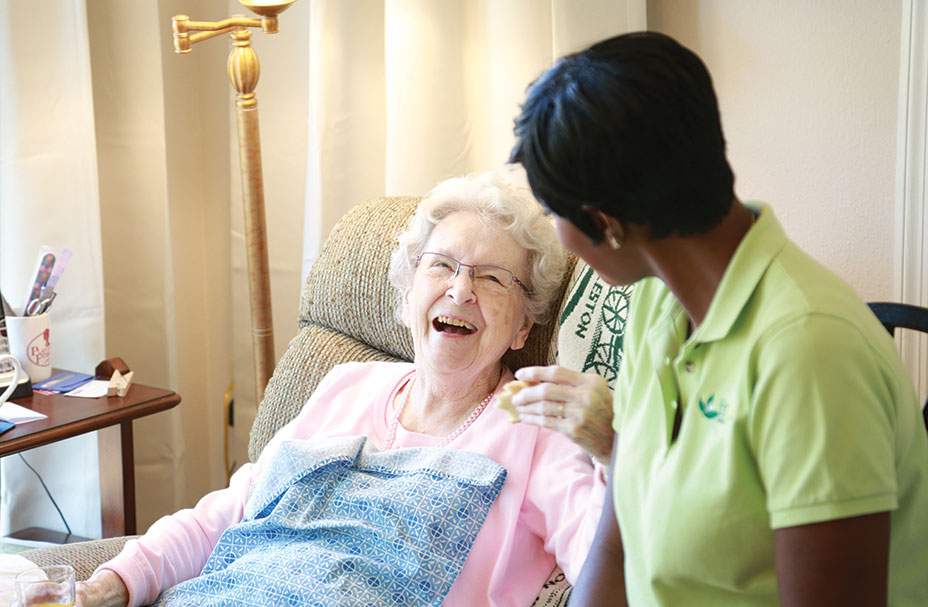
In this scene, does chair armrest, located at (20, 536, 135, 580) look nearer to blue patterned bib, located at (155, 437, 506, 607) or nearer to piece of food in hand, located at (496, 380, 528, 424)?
blue patterned bib, located at (155, 437, 506, 607)

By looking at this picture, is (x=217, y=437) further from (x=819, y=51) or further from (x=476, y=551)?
(x=819, y=51)

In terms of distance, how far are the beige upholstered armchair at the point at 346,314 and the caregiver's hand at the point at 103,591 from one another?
44 centimetres

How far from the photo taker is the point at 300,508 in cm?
168

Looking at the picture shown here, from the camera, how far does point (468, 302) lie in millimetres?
1720

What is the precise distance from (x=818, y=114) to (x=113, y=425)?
1.41m

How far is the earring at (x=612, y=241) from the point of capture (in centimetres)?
92

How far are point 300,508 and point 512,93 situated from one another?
0.91 metres

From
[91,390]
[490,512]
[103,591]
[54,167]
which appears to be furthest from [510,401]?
[54,167]

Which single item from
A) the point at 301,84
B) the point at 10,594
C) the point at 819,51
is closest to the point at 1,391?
the point at 10,594

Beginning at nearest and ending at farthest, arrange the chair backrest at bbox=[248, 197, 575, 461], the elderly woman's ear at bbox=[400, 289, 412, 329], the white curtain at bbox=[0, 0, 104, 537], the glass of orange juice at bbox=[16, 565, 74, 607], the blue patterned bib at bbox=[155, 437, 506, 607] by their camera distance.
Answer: the glass of orange juice at bbox=[16, 565, 74, 607] → the blue patterned bib at bbox=[155, 437, 506, 607] → the elderly woman's ear at bbox=[400, 289, 412, 329] → the chair backrest at bbox=[248, 197, 575, 461] → the white curtain at bbox=[0, 0, 104, 537]

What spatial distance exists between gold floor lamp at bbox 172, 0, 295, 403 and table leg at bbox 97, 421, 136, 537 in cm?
33

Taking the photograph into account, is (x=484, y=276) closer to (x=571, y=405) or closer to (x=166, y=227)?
(x=571, y=405)

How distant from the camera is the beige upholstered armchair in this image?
1.97 metres

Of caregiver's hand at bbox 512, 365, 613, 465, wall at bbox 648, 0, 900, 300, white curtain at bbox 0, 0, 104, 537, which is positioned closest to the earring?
caregiver's hand at bbox 512, 365, 613, 465
